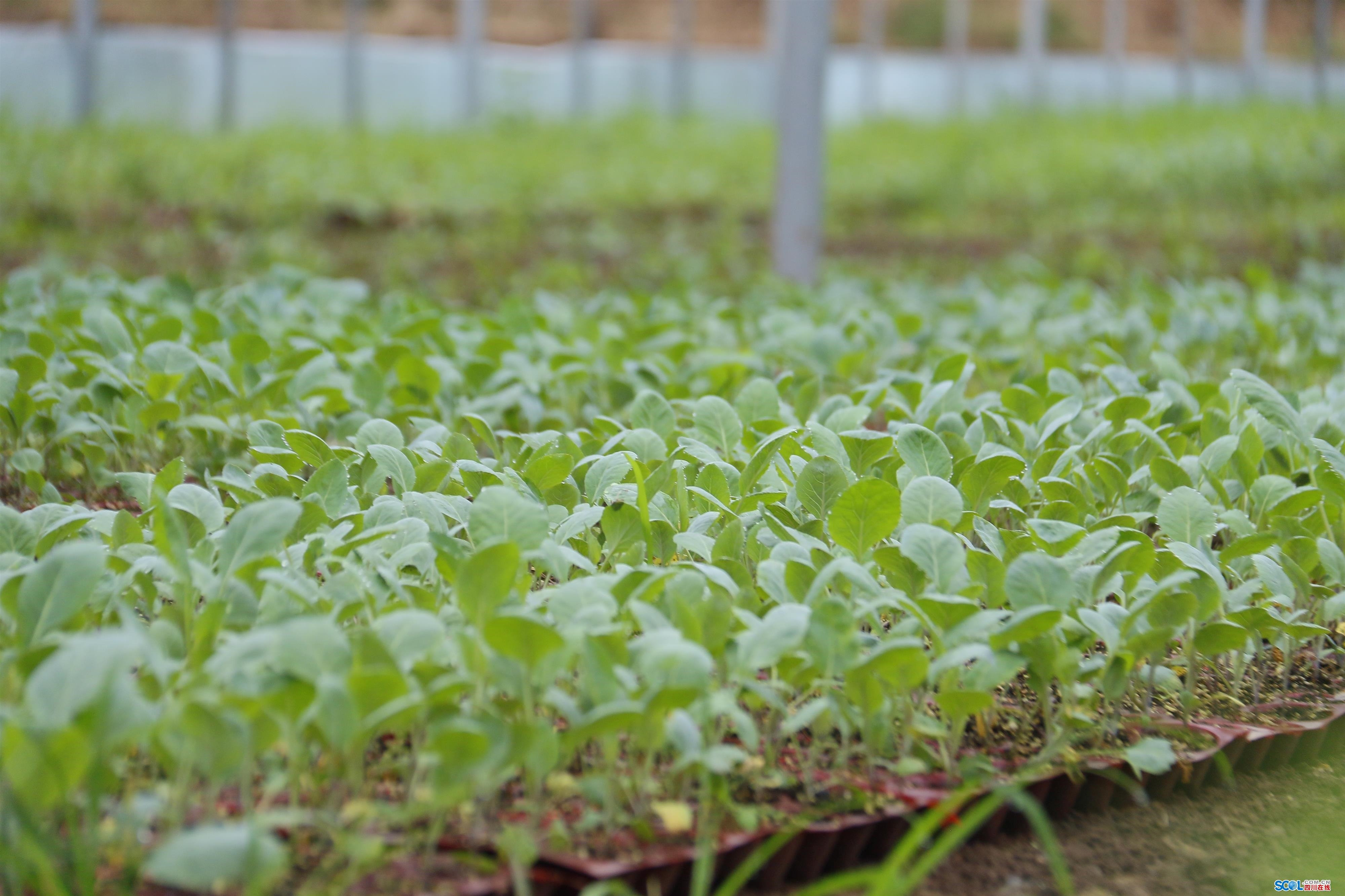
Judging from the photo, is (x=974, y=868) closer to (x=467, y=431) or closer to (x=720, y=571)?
(x=720, y=571)

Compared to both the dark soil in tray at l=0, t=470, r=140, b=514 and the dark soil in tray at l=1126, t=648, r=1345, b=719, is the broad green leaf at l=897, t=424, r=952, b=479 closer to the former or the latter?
the dark soil in tray at l=1126, t=648, r=1345, b=719

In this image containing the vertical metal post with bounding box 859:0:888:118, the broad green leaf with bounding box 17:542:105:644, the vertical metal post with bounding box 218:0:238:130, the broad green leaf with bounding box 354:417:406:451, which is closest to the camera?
the broad green leaf with bounding box 17:542:105:644

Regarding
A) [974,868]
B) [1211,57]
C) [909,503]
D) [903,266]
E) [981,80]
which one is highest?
[1211,57]

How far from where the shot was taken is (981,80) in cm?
1694

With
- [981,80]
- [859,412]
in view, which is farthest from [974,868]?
[981,80]

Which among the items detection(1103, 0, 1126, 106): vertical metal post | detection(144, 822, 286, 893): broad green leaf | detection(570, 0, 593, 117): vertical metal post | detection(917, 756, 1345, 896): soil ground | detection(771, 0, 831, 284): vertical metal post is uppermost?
detection(1103, 0, 1126, 106): vertical metal post

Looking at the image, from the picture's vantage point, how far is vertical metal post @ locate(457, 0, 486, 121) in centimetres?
1162

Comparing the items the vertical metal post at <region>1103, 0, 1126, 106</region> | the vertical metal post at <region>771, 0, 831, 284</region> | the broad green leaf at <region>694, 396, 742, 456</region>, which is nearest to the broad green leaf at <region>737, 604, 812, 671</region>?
the broad green leaf at <region>694, 396, 742, 456</region>

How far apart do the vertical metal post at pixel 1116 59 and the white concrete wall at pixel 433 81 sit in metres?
0.17

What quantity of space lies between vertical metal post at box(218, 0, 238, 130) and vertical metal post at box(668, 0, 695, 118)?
18.2 feet

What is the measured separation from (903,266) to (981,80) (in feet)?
38.4

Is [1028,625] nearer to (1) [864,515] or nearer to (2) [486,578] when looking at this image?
(1) [864,515]

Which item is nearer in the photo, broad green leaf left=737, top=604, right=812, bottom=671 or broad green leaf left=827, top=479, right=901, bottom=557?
broad green leaf left=737, top=604, right=812, bottom=671

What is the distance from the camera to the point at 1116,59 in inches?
691
